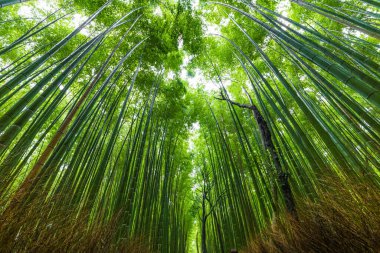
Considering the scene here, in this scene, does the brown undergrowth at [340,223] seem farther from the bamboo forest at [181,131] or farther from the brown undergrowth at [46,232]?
the brown undergrowth at [46,232]

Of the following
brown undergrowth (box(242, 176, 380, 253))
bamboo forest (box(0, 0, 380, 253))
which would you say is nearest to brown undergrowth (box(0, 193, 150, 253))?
bamboo forest (box(0, 0, 380, 253))

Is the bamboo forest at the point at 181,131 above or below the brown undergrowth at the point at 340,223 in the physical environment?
above

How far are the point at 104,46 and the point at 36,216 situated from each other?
434 cm

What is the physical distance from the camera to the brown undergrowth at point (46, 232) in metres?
1.22

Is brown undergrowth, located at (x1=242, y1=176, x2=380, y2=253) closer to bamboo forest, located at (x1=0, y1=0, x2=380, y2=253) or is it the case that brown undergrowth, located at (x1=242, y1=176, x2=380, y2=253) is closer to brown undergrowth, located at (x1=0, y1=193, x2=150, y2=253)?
bamboo forest, located at (x1=0, y1=0, x2=380, y2=253)

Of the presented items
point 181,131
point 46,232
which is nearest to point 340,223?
point 46,232

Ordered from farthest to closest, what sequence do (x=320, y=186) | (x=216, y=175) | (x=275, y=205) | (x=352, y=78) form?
(x=216, y=175) → (x=275, y=205) → (x=320, y=186) → (x=352, y=78)

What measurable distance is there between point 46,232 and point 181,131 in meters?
4.83

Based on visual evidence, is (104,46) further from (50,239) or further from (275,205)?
(275,205)

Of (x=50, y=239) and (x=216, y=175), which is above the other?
(x=216, y=175)

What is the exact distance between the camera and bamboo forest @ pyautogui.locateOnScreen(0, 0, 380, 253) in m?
1.54

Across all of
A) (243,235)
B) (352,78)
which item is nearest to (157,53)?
(352,78)

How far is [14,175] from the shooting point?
1.42 meters

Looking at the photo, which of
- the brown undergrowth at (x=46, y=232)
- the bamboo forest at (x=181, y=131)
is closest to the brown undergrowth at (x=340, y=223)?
the bamboo forest at (x=181, y=131)
